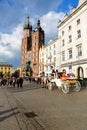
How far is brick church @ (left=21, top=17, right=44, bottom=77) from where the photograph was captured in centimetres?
10175

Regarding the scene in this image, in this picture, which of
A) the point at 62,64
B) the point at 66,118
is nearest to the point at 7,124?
the point at 66,118

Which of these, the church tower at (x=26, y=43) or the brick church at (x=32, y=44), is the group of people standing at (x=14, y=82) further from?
the church tower at (x=26, y=43)

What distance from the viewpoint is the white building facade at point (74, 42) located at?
35.9m

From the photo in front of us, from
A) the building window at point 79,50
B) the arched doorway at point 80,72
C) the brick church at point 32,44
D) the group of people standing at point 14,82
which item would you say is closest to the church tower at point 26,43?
the brick church at point 32,44

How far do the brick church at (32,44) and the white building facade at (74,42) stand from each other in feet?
174

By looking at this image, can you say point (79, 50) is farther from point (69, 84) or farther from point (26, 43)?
point (26, 43)

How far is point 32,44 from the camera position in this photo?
109 metres

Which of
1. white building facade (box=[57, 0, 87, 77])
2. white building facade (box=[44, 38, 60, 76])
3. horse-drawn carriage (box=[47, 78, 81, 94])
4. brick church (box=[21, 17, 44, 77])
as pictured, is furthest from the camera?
brick church (box=[21, 17, 44, 77])

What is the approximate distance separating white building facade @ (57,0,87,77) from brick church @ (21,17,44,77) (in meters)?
53.0

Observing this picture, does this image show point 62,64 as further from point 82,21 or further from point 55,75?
point 55,75

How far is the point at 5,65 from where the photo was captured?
180 m

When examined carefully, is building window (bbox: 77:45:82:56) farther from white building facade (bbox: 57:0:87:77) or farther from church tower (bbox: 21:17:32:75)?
church tower (bbox: 21:17:32:75)

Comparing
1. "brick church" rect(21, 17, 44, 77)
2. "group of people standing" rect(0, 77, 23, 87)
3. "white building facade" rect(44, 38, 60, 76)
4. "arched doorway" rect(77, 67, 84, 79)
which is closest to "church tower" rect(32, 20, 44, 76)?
"brick church" rect(21, 17, 44, 77)

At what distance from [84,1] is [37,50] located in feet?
214
